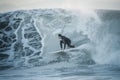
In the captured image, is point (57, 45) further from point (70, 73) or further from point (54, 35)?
point (70, 73)

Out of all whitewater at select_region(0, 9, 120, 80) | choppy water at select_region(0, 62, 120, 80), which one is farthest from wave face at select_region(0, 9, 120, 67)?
choppy water at select_region(0, 62, 120, 80)

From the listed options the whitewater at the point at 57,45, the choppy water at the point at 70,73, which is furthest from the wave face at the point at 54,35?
the choppy water at the point at 70,73

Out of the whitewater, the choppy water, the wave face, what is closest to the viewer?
the choppy water

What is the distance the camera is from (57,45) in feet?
61.5

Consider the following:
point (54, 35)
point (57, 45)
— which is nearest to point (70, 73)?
point (57, 45)

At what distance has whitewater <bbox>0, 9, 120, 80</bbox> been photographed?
13414 mm

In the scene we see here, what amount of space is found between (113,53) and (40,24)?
24.7 ft

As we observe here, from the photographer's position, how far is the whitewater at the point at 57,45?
1341 centimetres

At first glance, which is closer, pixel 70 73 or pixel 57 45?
pixel 70 73

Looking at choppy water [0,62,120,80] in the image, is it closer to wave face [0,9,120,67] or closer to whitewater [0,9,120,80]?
whitewater [0,9,120,80]

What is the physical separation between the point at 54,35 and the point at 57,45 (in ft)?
4.94

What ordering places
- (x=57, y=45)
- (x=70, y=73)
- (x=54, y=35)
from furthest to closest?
(x=54, y=35)
(x=57, y=45)
(x=70, y=73)

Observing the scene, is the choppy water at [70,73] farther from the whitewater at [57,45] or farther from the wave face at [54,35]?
the wave face at [54,35]

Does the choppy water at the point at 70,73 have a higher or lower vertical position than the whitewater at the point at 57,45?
lower
